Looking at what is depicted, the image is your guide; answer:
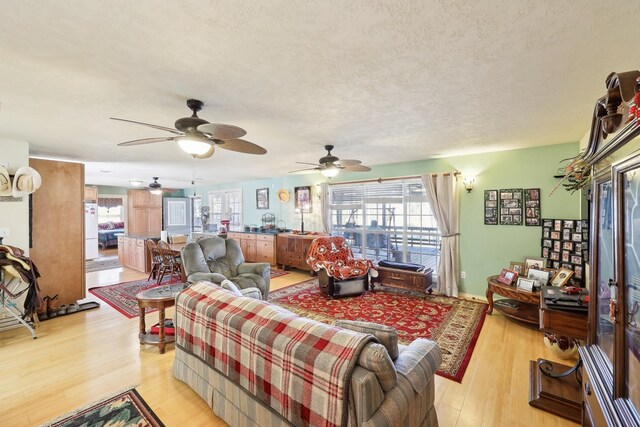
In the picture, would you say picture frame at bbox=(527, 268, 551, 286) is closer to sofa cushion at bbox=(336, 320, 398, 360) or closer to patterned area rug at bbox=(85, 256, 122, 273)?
sofa cushion at bbox=(336, 320, 398, 360)

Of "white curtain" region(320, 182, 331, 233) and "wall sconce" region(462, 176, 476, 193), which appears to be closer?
"wall sconce" region(462, 176, 476, 193)

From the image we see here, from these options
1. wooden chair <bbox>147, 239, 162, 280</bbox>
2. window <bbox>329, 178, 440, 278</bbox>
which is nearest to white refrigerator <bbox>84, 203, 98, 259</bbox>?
wooden chair <bbox>147, 239, 162, 280</bbox>

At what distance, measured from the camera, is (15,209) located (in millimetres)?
3385

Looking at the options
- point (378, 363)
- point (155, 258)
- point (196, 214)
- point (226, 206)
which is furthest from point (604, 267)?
point (196, 214)

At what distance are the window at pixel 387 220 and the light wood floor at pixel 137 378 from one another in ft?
6.49

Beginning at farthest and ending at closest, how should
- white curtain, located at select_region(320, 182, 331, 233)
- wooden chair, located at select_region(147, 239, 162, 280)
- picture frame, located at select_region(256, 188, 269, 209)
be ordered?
picture frame, located at select_region(256, 188, 269, 209)
white curtain, located at select_region(320, 182, 331, 233)
wooden chair, located at select_region(147, 239, 162, 280)

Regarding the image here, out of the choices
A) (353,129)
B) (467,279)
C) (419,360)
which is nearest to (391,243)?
(467,279)

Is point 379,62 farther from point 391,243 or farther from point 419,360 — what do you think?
point 391,243

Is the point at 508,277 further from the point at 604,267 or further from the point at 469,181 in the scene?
the point at 604,267

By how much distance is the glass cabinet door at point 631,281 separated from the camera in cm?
102

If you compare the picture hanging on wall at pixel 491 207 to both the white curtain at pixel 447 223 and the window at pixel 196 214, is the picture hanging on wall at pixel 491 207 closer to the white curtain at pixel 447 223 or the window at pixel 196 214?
the white curtain at pixel 447 223

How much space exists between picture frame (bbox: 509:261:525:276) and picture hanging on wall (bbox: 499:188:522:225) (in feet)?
1.94

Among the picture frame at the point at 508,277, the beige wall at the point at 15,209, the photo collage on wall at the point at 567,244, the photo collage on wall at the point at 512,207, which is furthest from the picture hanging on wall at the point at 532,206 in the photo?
the beige wall at the point at 15,209

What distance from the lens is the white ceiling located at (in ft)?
4.12
